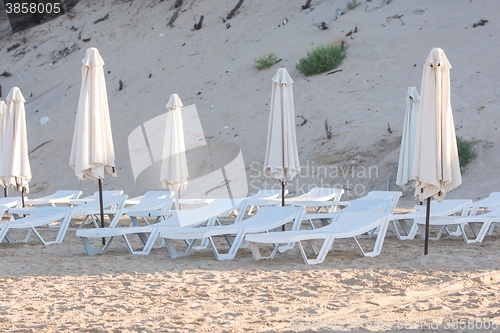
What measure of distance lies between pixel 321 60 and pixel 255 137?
4.21 metres

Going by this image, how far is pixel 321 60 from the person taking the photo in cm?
1642

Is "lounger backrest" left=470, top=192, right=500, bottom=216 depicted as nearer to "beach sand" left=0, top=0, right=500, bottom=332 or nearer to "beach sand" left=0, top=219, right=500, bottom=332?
"beach sand" left=0, top=0, right=500, bottom=332

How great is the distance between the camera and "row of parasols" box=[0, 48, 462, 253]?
4836mm

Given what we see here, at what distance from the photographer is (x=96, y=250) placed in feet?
19.5

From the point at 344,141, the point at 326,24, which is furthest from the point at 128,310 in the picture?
the point at 326,24

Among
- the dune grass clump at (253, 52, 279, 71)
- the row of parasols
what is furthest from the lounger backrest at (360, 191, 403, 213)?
the dune grass clump at (253, 52, 279, 71)

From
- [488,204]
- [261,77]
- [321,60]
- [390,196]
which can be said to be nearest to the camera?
[488,204]

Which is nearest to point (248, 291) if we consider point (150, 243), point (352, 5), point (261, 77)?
point (150, 243)

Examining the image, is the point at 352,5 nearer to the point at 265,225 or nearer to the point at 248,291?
the point at 265,225

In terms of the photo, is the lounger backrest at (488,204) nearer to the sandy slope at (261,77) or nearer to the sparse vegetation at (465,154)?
the sandy slope at (261,77)

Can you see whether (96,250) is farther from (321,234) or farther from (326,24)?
(326,24)

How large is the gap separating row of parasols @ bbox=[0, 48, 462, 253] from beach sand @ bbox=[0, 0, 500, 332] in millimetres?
967

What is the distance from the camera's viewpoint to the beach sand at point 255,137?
342 centimetres

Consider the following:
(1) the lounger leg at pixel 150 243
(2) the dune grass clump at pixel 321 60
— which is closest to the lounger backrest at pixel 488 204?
(1) the lounger leg at pixel 150 243
